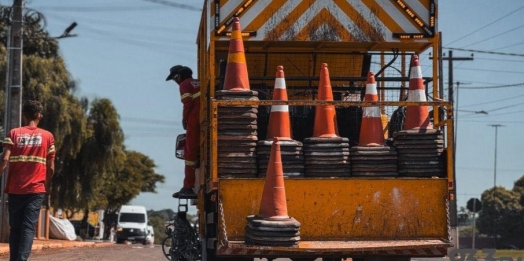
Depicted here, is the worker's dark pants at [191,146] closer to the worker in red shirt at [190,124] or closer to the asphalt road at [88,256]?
the worker in red shirt at [190,124]

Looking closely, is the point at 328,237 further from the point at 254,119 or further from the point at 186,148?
the point at 186,148

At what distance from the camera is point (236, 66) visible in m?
9.66

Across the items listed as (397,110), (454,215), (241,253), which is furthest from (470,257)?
(454,215)

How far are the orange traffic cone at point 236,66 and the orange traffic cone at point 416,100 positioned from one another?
1.68 meters

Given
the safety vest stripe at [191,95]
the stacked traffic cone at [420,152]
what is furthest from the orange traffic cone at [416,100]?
the safety vest stripe at [191,95]

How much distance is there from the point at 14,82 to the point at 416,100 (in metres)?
16.2

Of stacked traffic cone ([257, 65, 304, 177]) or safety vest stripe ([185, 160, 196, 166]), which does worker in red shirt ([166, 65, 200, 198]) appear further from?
stacked traffic cone ([257, 65, 304, 177])

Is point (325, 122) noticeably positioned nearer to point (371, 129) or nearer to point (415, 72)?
point (371, 129)

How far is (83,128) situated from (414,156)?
30.2 meters

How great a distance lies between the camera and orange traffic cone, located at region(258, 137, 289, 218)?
862 cm

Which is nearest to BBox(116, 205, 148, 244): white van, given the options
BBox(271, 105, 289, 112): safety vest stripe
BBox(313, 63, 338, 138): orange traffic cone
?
BBox(313, 63, 338, 138): orange traffic cone

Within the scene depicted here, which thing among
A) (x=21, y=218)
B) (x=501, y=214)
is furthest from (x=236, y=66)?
(x=501, y=214)

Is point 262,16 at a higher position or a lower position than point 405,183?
higher

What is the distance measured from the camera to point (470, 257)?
19016 millimetres
